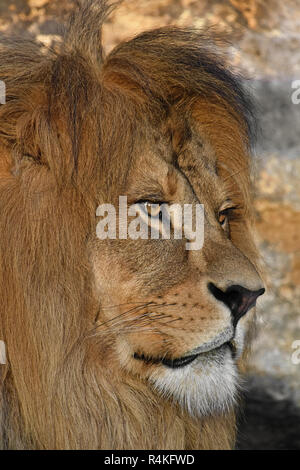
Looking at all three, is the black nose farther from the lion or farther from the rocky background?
the rocky background

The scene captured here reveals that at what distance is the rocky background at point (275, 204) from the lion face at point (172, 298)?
59.6 inches

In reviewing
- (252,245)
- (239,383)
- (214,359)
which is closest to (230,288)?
(214,359)

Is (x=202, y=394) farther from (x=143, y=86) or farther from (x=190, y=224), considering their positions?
(x=143, y=86)

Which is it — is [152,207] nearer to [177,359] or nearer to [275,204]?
[177,359]

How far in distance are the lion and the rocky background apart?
153 centimetres

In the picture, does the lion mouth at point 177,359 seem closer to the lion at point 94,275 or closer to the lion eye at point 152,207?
the lion at point 94,275

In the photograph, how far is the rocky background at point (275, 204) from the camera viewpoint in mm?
3307

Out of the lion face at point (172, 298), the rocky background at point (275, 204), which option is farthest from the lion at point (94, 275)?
the rocky background at point (275, 204)

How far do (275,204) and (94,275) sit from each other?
1.83 metres

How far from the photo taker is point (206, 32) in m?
2.05

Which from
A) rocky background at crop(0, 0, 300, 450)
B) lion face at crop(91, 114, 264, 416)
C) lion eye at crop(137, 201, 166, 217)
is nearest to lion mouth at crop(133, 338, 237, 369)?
lion face at crop(91, 114, 264, 416)

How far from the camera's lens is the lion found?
66.6 inches
